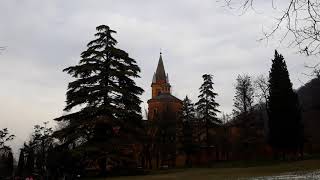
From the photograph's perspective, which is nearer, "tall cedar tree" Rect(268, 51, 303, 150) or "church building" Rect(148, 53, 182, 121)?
"tall cedar tree" Rect(268, 51, 303, 150)

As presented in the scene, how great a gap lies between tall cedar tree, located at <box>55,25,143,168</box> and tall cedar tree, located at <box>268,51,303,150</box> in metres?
22.8

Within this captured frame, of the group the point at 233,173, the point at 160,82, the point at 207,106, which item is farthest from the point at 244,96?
the point at 160,82

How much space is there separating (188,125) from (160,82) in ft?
162

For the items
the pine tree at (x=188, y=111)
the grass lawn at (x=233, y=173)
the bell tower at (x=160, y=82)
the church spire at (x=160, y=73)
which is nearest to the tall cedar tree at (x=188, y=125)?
the pine tree at (x=188, y=111)

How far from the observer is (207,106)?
73625 millimetres

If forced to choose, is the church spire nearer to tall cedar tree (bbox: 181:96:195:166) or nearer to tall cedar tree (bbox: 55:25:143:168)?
tall cedar tree (bbox: 181:96:195:166)

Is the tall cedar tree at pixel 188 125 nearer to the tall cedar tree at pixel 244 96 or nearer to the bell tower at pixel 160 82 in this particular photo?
the tall cedar tree at pixel 244 96

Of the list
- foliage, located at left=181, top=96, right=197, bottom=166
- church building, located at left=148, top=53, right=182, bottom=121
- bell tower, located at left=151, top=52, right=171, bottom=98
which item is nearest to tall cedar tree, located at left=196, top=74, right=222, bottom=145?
foliage, located at left=181, top=96, right=197, bottom=166

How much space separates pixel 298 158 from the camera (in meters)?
58.6

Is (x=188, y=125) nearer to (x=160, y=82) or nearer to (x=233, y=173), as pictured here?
(x=233, y=173)

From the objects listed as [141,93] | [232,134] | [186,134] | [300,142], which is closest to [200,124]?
[186,134]

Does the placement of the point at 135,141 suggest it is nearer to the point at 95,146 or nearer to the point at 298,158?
the point at 95,146

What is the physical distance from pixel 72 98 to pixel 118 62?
534cm

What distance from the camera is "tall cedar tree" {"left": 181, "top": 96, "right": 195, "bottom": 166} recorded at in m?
73.4
